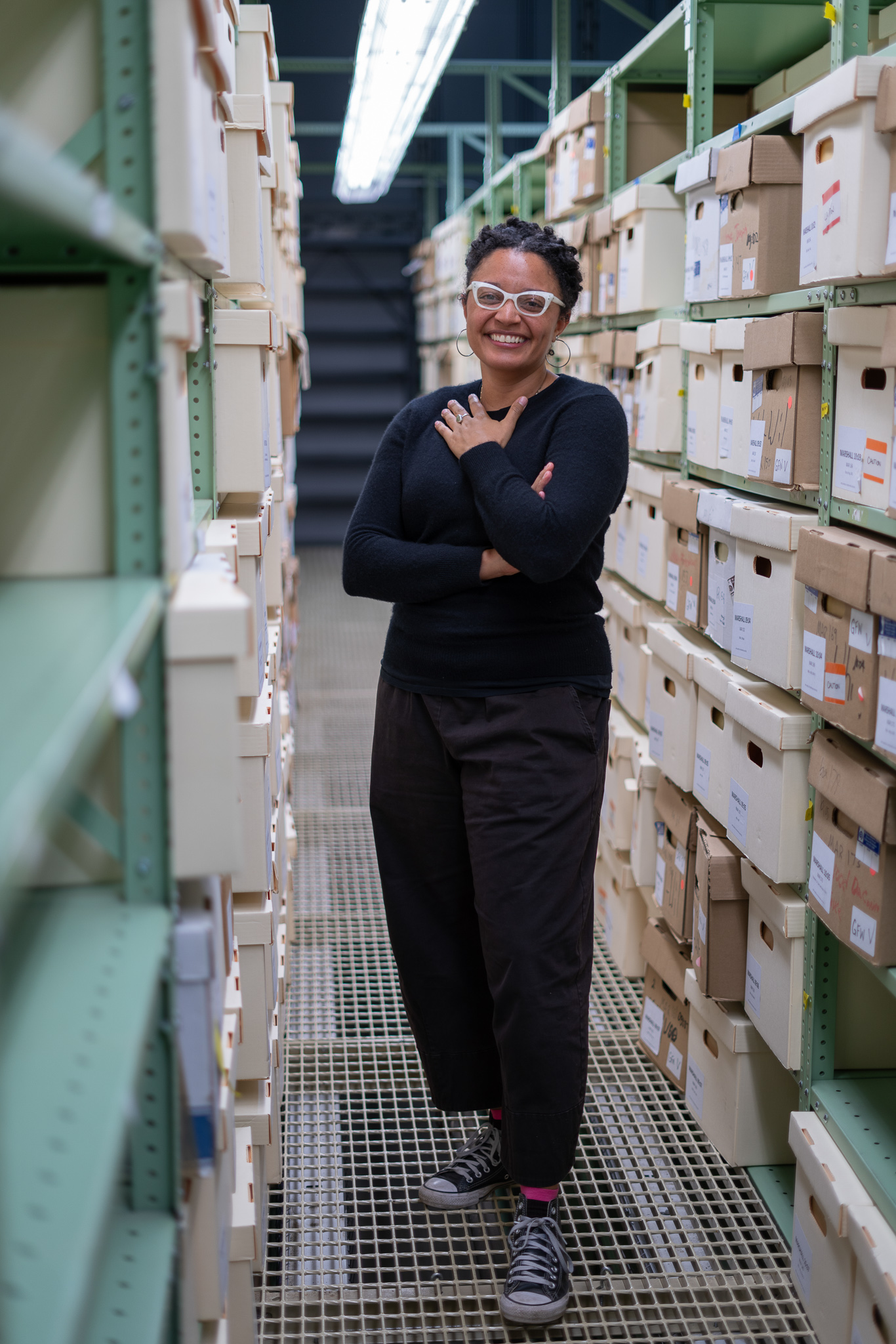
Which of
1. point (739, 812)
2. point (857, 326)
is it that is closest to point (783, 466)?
point (857, 326)

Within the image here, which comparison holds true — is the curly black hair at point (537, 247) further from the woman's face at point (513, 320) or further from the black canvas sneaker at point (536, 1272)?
the black canvas sneaker at point (536, 1272)

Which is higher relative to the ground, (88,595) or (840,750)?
(88,595)

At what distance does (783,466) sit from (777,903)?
0.78 m

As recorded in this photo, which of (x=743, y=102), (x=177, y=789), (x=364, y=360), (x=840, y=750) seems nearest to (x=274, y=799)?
(x=840, y=750)

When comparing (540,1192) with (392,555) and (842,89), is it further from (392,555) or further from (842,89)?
(842,89)

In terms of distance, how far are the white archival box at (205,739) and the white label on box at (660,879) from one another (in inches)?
73.3

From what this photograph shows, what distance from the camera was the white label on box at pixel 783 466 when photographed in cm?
220

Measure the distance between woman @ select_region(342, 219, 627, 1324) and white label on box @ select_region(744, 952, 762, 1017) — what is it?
0.41 metres

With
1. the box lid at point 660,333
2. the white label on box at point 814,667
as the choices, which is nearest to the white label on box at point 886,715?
the white label on box at point 814,667

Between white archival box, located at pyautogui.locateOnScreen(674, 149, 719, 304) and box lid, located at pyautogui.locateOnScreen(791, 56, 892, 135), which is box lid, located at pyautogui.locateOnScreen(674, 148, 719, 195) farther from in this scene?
box lid, located at pyautogui.locateOnScreen(791, 56, 892, 135)

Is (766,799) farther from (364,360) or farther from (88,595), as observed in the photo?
(364,360)

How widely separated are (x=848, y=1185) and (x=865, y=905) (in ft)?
1.43

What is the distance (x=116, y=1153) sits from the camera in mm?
847

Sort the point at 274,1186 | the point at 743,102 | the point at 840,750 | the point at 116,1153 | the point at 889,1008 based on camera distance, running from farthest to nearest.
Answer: the point at 743,102, the point at 274,1186, the point at 889,1008, the point at 840,750, the point at 116,1153
